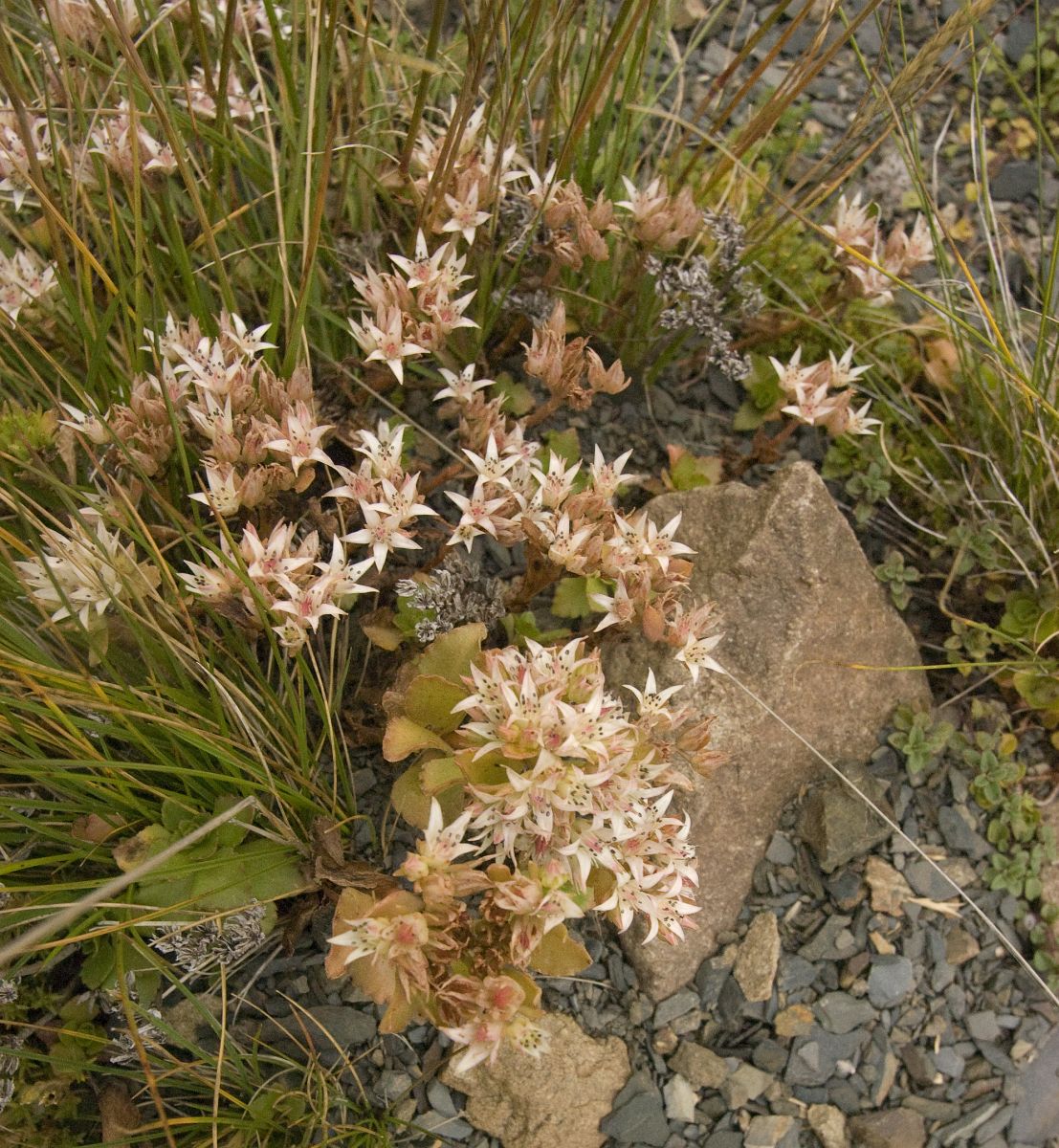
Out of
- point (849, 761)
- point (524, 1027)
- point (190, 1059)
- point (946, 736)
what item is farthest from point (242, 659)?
point (946, 736)

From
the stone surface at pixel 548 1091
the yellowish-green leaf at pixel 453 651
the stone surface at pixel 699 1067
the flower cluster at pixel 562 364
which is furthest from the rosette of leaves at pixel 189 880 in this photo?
the flower cluster at pixel 562 364

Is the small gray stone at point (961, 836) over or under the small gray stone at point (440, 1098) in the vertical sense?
over

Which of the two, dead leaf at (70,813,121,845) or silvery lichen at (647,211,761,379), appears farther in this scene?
silvery lichen at (647,211,761,379)

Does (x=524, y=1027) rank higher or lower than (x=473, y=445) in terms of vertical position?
lower

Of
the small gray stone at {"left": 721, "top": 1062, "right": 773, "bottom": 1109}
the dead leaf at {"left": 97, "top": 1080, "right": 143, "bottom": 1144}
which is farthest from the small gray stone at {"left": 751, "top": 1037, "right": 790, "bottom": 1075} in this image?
the dead leaf at {"left": 97, "top": 1080, "right": 143, "bottom": 1144}

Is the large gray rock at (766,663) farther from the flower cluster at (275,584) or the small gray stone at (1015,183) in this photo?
the small gray stone at (1015,183)

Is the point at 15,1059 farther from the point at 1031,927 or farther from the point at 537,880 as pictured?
the point at 1031,927

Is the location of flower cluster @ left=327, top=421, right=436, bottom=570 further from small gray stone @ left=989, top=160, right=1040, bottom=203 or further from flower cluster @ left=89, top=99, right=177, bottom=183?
small gray stone @ left=989, top=160, right=1040, bottom=203
